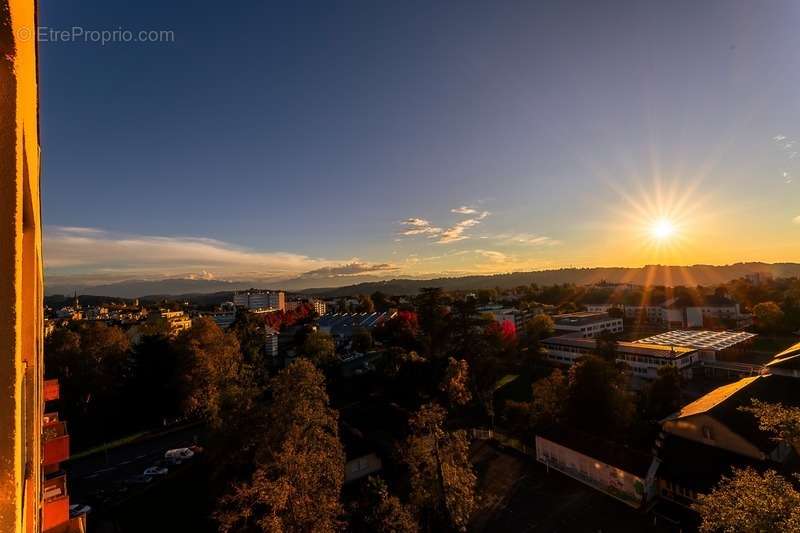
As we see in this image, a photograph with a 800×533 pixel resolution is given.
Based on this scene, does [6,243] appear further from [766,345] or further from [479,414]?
[766,345]

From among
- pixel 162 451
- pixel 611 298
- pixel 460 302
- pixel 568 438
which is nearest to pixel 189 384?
pixel 162 451

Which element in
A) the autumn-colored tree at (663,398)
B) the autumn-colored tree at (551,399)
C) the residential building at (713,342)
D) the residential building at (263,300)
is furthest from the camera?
the residential building at (263,300)

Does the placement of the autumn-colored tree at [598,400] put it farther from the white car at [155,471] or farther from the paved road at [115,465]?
the paved road at [115,465]

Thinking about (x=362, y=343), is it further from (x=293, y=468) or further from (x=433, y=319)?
(x=293, y=468)

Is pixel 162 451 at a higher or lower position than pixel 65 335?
lower

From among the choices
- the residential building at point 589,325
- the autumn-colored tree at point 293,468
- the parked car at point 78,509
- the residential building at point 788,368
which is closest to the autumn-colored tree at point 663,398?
the residential building at point 788,368

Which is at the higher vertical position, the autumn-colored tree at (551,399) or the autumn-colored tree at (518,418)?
the autumn-colored tree at (551,399)

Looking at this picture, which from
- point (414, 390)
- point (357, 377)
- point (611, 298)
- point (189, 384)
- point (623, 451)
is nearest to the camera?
point (623, 451)

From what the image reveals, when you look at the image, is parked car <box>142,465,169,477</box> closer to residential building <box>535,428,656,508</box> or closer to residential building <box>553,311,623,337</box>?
residential building <box>535,428,656,508</box>
